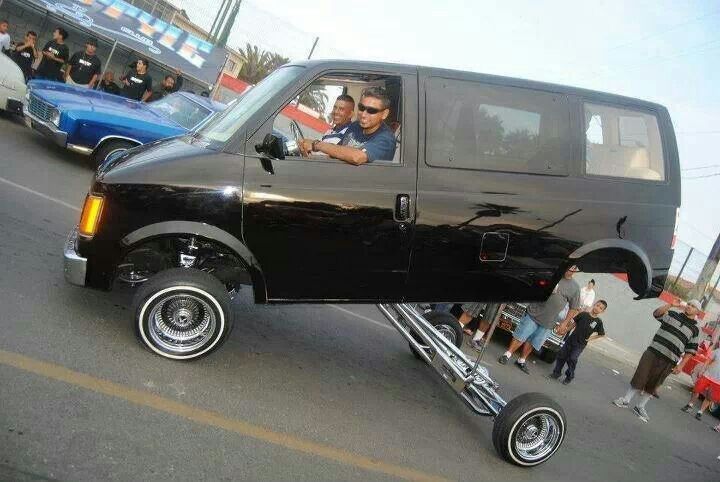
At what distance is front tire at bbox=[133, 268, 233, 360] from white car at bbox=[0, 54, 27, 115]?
7.94 meters

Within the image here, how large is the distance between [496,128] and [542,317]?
4.11 metres

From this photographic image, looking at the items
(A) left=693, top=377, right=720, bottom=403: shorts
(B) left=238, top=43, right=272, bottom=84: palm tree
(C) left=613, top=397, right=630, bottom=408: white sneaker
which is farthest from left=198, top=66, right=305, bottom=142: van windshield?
(B) left=238, top=43, right=272, bottom=84: palm tree

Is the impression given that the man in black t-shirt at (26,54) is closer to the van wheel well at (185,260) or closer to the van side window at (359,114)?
the van wheel well at (185,260)

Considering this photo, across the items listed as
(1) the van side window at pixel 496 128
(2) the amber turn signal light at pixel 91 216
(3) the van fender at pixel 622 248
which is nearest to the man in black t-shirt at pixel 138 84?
(2) the amber turn signal light at pixel 91 216

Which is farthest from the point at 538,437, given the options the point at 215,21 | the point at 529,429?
the point at 215,21

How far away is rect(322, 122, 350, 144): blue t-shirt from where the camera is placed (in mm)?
4337

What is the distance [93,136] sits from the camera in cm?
823

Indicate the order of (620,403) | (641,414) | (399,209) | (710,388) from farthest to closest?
1. (710,388)
2. (620,403)
3. (641,414)
4. (399,209)

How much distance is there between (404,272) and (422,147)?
3.00 feet

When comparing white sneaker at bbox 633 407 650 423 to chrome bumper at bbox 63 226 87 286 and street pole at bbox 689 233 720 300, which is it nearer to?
chrome bumper at bbox 63 226 87 286

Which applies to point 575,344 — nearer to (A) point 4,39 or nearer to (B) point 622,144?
(B) point 622,144

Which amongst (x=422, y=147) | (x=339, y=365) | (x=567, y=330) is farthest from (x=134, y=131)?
(x=567, y=330)

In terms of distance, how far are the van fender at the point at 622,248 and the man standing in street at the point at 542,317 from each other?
2.74 metres

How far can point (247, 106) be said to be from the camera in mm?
4094
